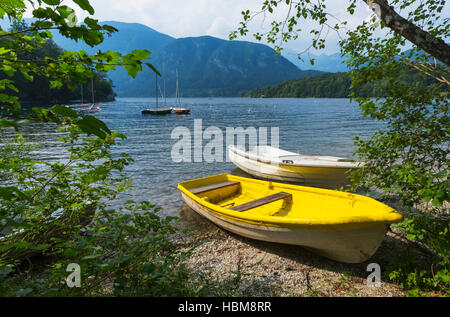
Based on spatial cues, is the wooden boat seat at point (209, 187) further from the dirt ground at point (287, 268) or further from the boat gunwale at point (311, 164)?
the boat gunwale at point (311, 164)

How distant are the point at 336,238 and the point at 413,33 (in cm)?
369

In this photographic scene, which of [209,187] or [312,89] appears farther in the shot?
[312,89]

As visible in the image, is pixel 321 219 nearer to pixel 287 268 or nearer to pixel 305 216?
pixel 287 268

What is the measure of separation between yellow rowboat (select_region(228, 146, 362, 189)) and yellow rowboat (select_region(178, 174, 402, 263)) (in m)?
2.99

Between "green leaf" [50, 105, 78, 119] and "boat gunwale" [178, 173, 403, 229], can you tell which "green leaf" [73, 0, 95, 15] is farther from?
"boat gunwale" [178, 173, 403, 229]

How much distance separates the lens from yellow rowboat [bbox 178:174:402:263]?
4602 millimetres

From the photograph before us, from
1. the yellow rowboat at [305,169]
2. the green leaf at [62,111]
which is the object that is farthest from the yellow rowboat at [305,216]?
the green leaf at [62,111]

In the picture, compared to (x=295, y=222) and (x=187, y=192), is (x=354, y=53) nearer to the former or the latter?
(x=295, y=222)

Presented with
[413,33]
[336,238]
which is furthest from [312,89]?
[336,238]

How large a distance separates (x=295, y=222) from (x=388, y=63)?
11.5ft

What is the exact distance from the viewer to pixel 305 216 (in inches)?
259

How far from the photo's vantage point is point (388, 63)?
15.4 feet
